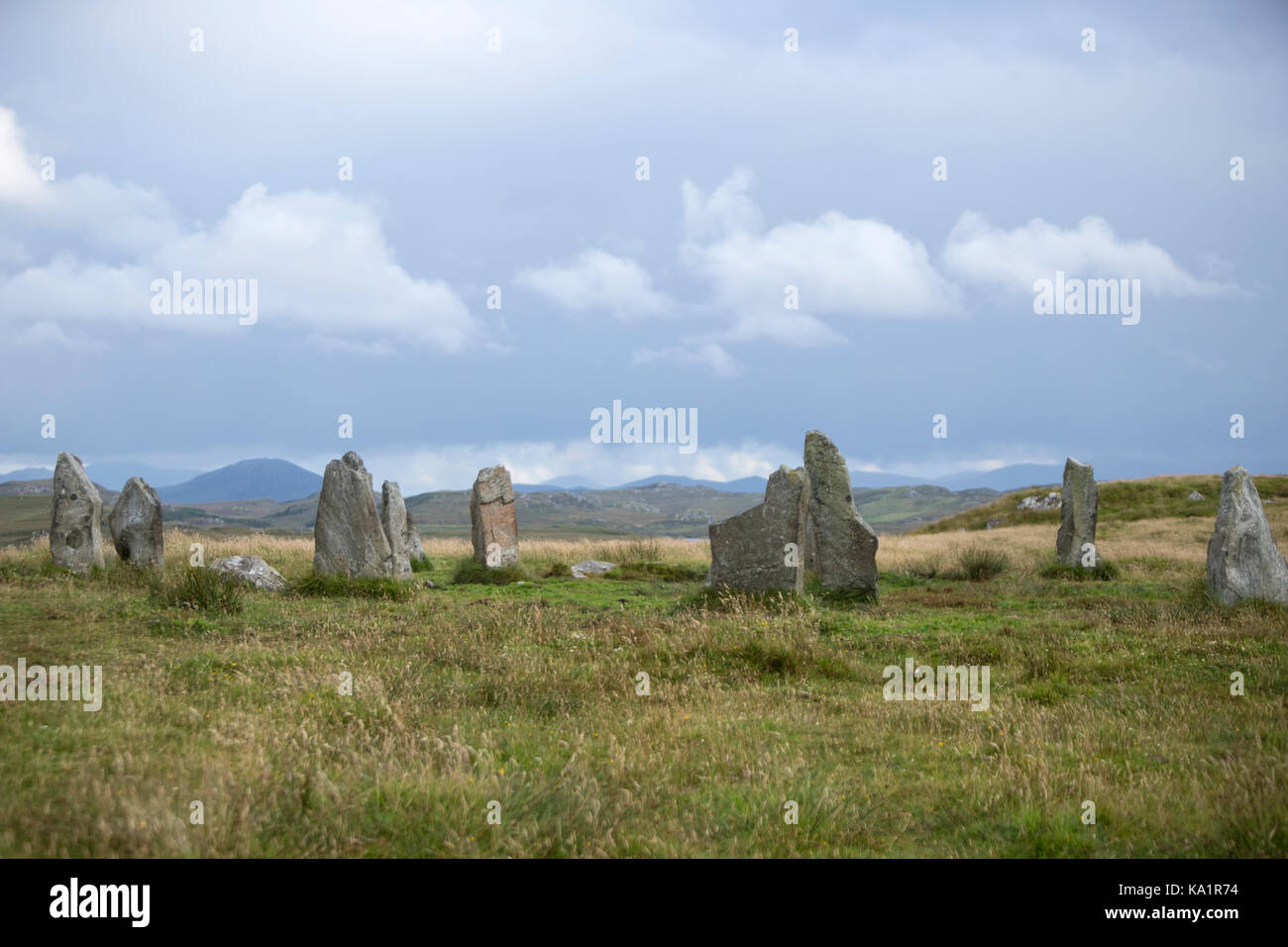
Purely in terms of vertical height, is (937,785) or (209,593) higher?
(209,593)

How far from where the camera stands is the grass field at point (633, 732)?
589cm

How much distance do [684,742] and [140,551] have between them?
51.0 feet

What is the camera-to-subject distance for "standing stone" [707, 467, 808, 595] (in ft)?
53.1

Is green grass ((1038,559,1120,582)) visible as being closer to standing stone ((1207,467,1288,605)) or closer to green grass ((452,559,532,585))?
standing stone ((1207,467,1288,605))

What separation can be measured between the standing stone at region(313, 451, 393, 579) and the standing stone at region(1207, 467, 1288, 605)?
1556cm

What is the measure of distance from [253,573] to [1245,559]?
60.3 ft

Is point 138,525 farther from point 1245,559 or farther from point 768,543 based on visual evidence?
point 1245,559

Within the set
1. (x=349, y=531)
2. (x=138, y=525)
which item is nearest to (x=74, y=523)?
(x=138, y=525)

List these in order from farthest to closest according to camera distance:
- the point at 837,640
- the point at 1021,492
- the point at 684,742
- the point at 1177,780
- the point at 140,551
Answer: the point at 1021,492 → the point at 140,551 → the point at 837,640 → the point at 684,742 → the point at 1177,780

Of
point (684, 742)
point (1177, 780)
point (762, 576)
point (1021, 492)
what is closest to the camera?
point (1177, 780)
